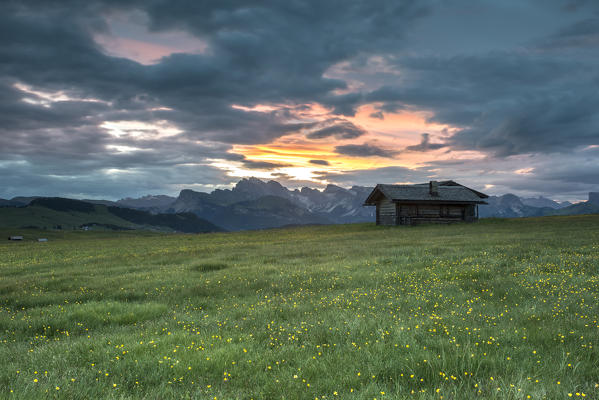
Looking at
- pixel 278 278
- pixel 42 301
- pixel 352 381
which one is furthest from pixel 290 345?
pixel 42 301

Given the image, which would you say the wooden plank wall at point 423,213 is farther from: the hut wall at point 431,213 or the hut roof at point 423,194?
the hut roof at point 423,194

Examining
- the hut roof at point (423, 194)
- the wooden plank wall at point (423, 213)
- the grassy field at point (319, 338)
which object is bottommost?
the grassy field at point (319, 338)

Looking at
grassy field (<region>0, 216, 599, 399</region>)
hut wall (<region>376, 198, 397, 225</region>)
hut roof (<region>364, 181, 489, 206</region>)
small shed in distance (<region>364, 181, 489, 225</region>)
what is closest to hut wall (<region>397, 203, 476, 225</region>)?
small shed in distance (<region>364, 181, 489, 225</region>)

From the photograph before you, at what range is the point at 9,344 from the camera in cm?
810

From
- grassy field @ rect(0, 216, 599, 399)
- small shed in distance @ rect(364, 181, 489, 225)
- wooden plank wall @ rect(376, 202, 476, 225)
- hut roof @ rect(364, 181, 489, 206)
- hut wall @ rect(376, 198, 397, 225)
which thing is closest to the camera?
grassy field @ rect(0, 216, 599, 399)

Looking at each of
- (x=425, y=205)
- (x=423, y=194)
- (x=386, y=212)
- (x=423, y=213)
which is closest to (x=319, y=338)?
(x=423, y=213)

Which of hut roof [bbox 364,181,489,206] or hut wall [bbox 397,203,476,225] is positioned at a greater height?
hut roof [bbox 364,181,489,206]

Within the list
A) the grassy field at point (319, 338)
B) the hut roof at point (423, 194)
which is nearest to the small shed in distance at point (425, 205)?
the hut roof at point (423, 194)

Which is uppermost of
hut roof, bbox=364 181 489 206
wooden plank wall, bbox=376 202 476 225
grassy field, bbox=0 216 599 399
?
hut roof, bbox=364 181 489 206

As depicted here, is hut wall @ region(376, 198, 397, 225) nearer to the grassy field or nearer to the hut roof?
the hut roof

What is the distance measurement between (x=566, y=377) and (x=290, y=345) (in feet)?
15.3

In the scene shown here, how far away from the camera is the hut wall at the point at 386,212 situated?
60.9 metres

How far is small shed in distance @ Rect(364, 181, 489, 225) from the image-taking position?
196 ft

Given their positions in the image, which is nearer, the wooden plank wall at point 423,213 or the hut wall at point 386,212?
the wooden plank wall at point 423,213
